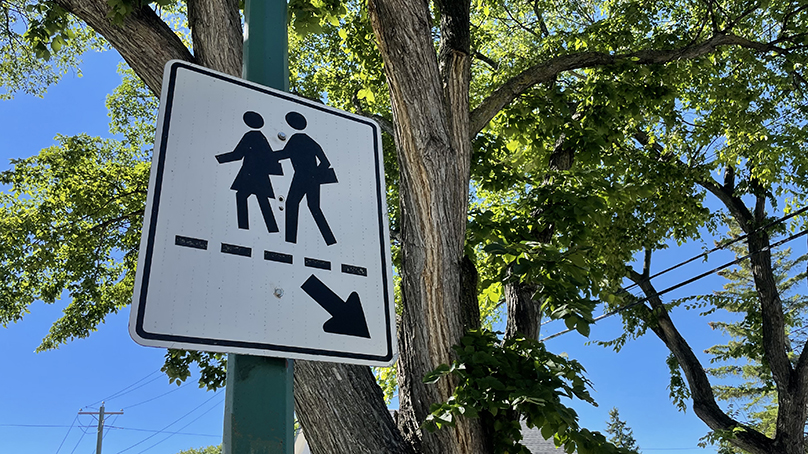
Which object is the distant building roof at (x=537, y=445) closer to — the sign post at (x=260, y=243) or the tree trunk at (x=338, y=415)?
the tree trunk at (x=338, y=415)

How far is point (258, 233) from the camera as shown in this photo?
164 cm

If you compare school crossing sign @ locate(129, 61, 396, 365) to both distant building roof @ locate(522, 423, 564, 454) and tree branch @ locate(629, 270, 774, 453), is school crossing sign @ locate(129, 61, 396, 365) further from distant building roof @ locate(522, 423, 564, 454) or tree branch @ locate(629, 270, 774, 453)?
distant building roof @ locate(522, 423, 564, 454)

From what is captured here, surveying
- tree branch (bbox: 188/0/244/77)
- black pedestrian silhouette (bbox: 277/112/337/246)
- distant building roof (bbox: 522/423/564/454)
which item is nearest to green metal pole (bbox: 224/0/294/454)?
black pedestrian silhouette (bbox: 277/112/337/246)

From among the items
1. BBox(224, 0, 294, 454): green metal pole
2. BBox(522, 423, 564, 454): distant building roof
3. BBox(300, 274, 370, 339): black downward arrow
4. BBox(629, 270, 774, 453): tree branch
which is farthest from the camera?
BBox(522, 423, 564, 454): distant building roof

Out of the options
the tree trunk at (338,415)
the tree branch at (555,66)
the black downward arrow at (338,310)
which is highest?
the tree branch at (555,66)

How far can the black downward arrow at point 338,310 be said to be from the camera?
1650 millimetres

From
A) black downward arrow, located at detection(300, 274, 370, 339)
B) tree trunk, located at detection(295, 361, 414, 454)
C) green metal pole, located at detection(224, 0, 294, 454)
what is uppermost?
tree trunk, located at detection(295, 361, 414, 454)

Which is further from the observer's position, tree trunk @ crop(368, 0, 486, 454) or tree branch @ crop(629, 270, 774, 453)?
A: tree branch @ crop(629, 270, 774, 453)

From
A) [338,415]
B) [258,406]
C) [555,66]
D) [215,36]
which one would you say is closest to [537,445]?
[555,66]

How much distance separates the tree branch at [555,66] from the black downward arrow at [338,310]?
3.86 m

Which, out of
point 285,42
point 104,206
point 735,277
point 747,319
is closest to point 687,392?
point 747,319

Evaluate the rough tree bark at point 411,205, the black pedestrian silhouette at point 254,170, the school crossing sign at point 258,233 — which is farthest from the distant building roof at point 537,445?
the black pedestrian silhouette at point 254,170

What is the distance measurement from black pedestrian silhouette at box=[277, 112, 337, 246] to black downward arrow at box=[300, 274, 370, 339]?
0.14m

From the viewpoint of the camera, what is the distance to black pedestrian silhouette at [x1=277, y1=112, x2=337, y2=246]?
1.73m
